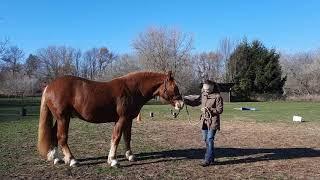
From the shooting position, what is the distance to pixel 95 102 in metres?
9.75

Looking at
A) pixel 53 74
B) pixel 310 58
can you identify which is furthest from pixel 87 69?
pixel 310 58

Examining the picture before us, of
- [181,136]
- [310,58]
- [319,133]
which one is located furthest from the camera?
[310,58]

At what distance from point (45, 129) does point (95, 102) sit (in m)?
1.34

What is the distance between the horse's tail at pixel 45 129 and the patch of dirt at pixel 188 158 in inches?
14.5

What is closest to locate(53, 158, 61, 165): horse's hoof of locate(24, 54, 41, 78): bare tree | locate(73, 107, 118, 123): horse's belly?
locate(73, 107, 118, 123): horse's belly

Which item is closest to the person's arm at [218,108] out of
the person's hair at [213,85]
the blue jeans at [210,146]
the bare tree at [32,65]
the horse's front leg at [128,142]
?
the person's hair at [213,85]

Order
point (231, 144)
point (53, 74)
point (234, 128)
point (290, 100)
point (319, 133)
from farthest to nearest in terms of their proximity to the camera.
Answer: point (53, 74), point (290, 100), point (234, 128), point (319, 133), point (231, 144)

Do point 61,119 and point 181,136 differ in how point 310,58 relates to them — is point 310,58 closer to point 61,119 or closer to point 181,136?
point 181,136

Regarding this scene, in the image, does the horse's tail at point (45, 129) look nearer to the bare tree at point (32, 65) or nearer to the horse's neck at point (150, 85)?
the horse's neck at point (150, 85)

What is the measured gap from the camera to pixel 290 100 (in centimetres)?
6669

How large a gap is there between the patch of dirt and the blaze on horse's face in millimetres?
1382

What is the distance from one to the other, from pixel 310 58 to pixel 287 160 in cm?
9714

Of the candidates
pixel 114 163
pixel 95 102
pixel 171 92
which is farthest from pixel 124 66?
pixel 114 163

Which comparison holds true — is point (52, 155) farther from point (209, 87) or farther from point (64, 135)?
point (209, 87)
